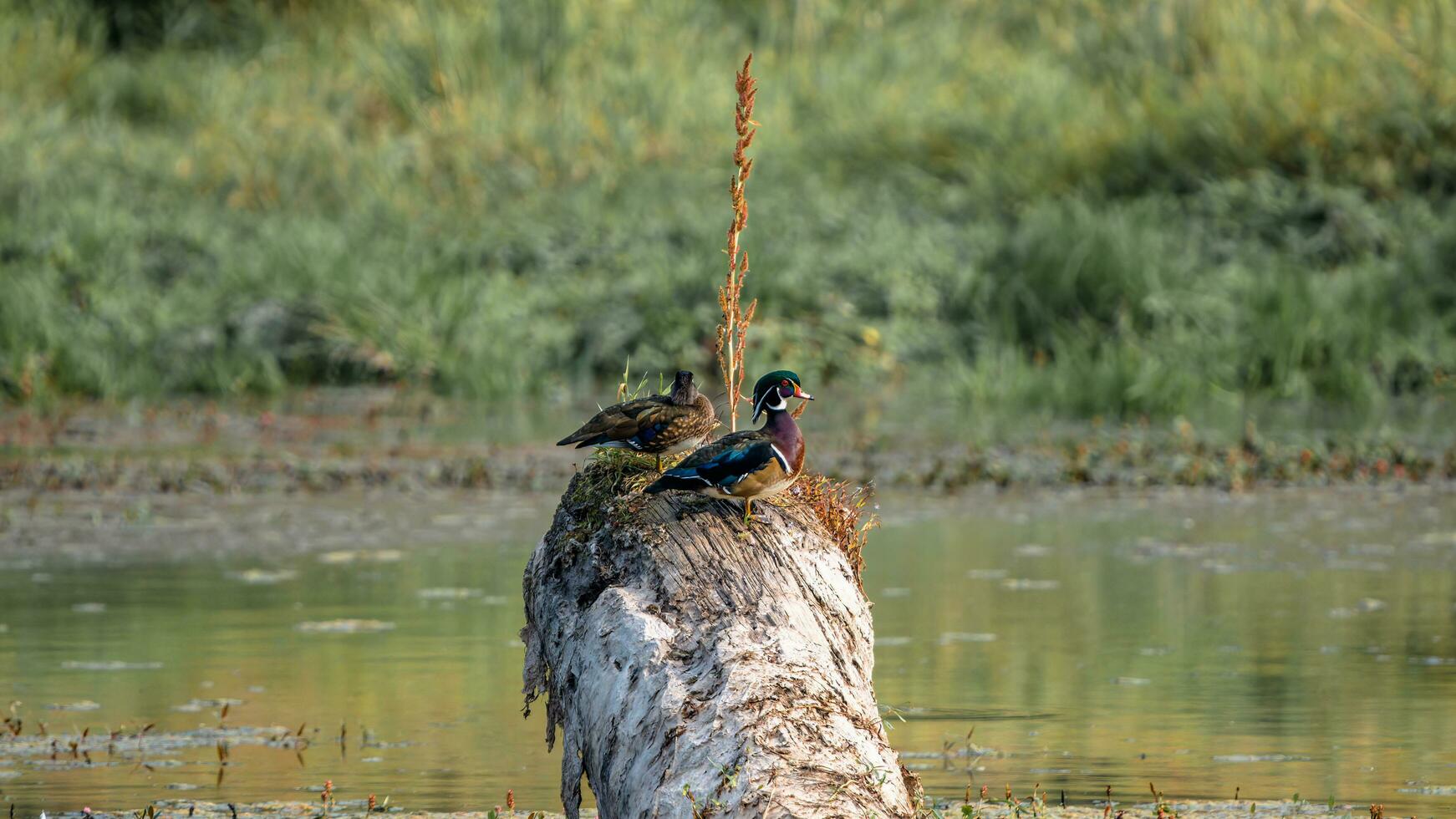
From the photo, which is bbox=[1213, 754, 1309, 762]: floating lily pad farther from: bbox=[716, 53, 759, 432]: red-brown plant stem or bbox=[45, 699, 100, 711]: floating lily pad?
bbox=[45, 699, 100, 711]: floating lily pad

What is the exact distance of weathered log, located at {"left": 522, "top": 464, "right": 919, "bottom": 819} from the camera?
5.29 metres

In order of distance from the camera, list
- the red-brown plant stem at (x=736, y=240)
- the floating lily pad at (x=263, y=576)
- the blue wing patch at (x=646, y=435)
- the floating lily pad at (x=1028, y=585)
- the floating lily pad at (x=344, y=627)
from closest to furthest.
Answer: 1. the blue wing patch at (x=646, y=435)
2. the red-brown plant stem at (x=736, y=240)
3. the floating lily pad at (x=344, y=627)
4. the floating lily pad at (x=1028, y=585)
5. the floating lily pad at (x=263, y=576)

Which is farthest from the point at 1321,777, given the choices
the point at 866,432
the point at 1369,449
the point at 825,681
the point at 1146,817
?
the point at 866,432

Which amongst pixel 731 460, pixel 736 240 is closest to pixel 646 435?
pixel 731 460

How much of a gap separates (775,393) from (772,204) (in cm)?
1529

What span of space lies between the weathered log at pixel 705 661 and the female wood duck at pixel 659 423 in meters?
0.12

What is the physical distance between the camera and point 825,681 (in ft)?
18.6

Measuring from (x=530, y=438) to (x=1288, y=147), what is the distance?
30.5 feet

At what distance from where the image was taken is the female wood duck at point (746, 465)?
592 centimetres

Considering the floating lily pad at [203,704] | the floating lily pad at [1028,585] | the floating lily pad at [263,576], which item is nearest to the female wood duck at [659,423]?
the floating lily pad at [203,704]

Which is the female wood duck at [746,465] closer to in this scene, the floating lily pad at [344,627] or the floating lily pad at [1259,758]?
the floating lily pad at [1259,758]

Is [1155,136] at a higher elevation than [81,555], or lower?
higher

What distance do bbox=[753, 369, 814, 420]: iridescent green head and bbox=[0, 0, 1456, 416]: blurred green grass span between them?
10.9 metres

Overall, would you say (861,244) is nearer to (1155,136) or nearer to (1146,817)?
(1155,136)
